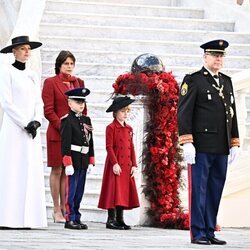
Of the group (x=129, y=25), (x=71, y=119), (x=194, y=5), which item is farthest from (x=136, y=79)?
(x=194, y=5)

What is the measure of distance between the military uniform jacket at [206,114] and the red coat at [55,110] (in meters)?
2.70

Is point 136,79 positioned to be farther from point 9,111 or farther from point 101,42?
point 101,42

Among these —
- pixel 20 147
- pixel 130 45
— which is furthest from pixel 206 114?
pixel 130 45

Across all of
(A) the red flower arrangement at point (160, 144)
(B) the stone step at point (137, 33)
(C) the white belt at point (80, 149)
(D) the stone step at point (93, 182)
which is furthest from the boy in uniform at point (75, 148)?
(B) the stone step at point (137, 33)

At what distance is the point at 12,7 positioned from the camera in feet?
59.5

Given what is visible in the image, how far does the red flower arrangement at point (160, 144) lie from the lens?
1249cm

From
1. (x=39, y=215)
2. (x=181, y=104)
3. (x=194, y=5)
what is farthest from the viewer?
(x=194, y=5)

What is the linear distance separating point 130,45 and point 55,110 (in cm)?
449

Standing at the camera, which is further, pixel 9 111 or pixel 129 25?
pixel 129 25

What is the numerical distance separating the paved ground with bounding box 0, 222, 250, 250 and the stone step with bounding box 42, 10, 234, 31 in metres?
5.90

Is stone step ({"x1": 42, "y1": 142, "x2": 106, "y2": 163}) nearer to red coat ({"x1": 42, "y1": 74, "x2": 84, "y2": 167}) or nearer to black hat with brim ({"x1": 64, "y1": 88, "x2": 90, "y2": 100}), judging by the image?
red coat ({"x1": 42, "y1": 74, "x2": 84, "y2": 167})

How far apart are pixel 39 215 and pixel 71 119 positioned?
1042 mm

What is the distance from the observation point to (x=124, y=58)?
16453 millimetres

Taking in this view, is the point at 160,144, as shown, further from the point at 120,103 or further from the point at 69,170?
the point at 69,170
